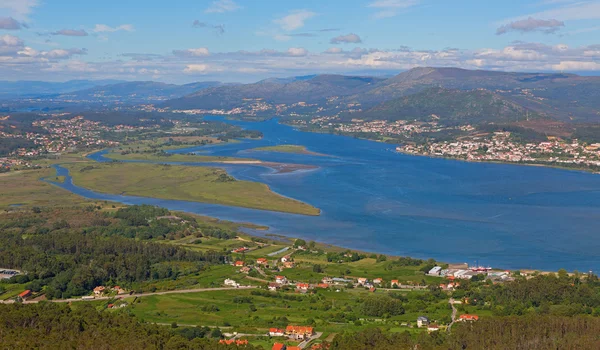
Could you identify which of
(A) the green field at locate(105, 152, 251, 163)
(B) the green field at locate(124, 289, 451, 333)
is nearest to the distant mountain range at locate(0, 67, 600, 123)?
(A) the green field at locate(105, 152, 251, 163)

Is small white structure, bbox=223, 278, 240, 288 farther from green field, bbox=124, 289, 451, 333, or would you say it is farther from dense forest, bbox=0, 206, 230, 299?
dense forest, bbox=0, 206, 230, 299

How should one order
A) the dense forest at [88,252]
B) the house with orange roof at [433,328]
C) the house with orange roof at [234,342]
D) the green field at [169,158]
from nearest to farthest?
the house with orange roof at [234,342]
the house with orange roof at [433,328]
the dense forest at [88,252]
the green field at [169,158]

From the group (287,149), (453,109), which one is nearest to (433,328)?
(287,149)

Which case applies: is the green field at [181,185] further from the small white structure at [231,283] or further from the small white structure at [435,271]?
the small white structure at [231,283]

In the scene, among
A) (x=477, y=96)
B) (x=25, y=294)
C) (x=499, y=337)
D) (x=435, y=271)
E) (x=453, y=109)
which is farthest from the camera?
(x=477, y=96)

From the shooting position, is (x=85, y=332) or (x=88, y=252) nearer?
(x=85, y=332)

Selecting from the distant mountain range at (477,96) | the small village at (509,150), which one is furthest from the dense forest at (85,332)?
the distant mountain range at (477,96)

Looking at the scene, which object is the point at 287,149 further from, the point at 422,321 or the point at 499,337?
the point at 499,337
